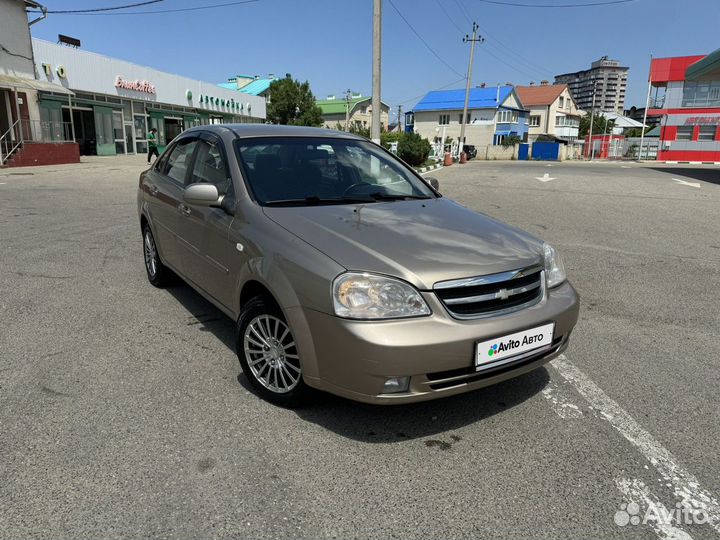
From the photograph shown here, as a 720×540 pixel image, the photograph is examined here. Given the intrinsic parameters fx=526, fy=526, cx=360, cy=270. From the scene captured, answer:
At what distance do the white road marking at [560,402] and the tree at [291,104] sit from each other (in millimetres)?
51385

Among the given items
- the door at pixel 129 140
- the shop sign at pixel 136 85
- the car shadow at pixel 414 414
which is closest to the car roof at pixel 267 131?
the car shadow at pixel 414 414

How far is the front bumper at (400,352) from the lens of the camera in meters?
2.48

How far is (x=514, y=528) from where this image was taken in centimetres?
218

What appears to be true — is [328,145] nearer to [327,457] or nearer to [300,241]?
[300,241]

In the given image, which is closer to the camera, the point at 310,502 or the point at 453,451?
the point at 310,502

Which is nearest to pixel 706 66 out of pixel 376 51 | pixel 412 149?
pixel 412 149

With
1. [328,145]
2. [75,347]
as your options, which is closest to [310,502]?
[75,347]

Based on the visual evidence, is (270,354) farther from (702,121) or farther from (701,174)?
(702,121)

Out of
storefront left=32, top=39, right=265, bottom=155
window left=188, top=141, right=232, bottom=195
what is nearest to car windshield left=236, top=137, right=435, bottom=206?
window left=188, top=141, right=232, bottom=195

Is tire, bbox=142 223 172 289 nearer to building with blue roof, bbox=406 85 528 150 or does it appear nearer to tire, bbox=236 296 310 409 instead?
tire, bbox=236 296 310 409

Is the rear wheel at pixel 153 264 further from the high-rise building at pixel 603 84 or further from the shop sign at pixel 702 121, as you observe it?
the high-rise building at pixel 603 84

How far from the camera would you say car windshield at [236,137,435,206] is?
3.56 m

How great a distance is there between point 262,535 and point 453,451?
1056 millimetres

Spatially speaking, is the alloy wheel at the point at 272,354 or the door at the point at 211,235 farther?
the door at the point at 211,235
